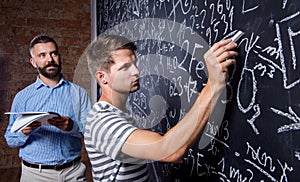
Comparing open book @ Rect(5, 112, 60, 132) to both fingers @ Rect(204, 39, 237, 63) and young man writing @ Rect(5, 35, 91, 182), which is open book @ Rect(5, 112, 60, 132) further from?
fingers @ Rect(204, 39, 237, 63)

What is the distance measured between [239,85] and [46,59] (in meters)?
1.40

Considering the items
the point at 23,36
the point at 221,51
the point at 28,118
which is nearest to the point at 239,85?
Result: the point at 221,51

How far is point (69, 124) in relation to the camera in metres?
1.74

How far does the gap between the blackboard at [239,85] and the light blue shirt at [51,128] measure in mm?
583

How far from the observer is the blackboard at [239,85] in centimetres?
72

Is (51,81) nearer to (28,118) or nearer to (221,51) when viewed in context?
(28,118)

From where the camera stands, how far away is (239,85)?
2.94 feet

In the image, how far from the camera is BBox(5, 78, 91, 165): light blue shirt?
1.80 meters

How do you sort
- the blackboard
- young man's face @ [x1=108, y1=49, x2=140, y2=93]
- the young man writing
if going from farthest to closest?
the young man writing
young man's face @ [x1=108, y1=49, x2=140, y2=93]
the blackboard

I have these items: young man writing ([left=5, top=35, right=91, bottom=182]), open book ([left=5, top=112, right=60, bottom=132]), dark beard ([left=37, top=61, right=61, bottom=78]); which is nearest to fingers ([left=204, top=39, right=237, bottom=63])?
open book ([left=5, top=112, right=60, bottom=132])

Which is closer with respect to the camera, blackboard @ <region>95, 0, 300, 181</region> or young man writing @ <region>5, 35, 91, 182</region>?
blackboard @ <region>95, 0, 300, 181</region>

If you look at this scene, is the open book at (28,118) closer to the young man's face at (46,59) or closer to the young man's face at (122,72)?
the young man's face at (46,59)

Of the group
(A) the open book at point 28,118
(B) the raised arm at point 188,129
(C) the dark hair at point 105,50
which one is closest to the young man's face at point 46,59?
(A) the open book at point 28,118

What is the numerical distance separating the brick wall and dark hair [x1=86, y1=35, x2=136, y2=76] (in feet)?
9.51
